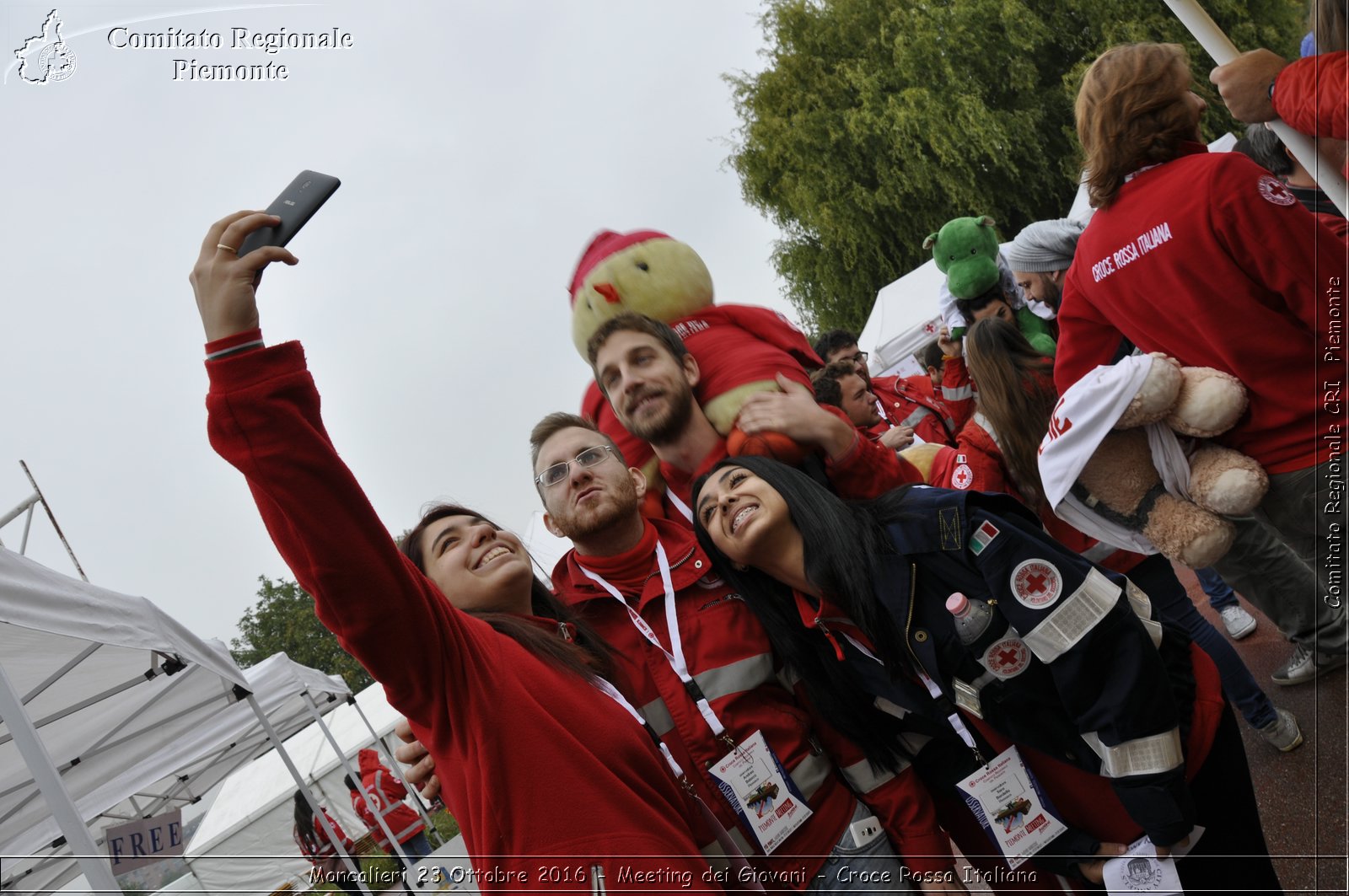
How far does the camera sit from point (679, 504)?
218 centimetres

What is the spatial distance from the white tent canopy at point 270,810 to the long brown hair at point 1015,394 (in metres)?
11.0

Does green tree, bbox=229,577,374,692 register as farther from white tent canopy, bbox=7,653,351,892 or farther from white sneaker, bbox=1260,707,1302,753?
white sneaker, bbox=1260,707,1302,753

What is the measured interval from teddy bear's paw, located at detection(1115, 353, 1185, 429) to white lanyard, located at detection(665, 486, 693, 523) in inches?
39.7

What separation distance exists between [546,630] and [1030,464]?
A: 1.58m

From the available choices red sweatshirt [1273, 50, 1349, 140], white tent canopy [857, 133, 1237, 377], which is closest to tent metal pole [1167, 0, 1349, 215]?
red sweatshirt [1273, 50, 1349, 140]

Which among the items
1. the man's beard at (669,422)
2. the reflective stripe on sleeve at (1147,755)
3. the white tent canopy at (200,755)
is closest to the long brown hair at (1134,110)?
the man's beard at (669,422)

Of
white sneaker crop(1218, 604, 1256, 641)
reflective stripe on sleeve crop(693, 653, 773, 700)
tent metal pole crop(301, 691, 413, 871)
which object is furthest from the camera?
tent metal pole crop(301, 691, 413, 871)

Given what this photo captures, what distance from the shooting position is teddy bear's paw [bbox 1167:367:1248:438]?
1798 mm

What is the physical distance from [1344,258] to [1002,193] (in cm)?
501

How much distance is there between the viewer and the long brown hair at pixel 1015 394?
2.53m

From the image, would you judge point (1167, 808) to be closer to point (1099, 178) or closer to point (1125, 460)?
point (1125, 460)

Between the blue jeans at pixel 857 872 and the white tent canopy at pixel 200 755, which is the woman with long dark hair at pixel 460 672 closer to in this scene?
the blue jeans at pixel 857 872

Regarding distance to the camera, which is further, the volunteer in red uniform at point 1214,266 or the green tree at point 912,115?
the green tree at point 912,115

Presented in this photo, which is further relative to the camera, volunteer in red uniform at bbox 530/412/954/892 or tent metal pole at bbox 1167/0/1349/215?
volunteer in red uniform at bbox 530/412/954/892
